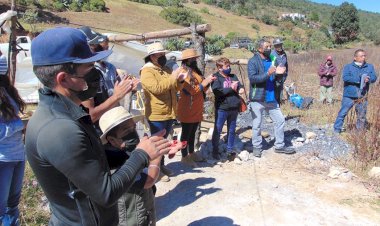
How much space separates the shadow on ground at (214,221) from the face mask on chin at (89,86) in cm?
272

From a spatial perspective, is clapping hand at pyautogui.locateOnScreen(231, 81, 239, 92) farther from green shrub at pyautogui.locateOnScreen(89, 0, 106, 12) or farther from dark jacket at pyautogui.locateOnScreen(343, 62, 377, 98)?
green shrub at pyautogui.locateOnScreen(89, 0, 106, 12)

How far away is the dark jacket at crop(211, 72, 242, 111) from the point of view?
573 cm

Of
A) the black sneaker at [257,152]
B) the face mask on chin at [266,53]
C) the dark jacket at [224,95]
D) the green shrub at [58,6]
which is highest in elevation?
the face mask on chin at [266,53]

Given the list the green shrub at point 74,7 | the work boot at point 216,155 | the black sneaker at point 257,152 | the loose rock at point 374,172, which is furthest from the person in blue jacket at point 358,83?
the green shrub at point 74,7

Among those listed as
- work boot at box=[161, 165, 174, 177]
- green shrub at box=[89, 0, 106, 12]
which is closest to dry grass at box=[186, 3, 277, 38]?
green shrub at box=[89, 0, 106, 12]

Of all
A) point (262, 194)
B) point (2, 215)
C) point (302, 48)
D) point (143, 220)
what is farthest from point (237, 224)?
point (302, 48)

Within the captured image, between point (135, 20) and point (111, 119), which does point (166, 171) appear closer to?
point (111, 119)

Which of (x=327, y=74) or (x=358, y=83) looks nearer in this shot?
(x=358, y=83)

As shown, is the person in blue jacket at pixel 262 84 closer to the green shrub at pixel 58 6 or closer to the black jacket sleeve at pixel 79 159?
the black jacket sleeve at pixel 79 159

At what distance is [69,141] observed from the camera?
5.20 feet

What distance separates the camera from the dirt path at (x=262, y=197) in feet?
14.3

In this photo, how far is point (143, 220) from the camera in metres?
2.82

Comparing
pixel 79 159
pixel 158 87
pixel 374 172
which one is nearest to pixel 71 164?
pixel 79 159

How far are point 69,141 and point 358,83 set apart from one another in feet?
21.4
